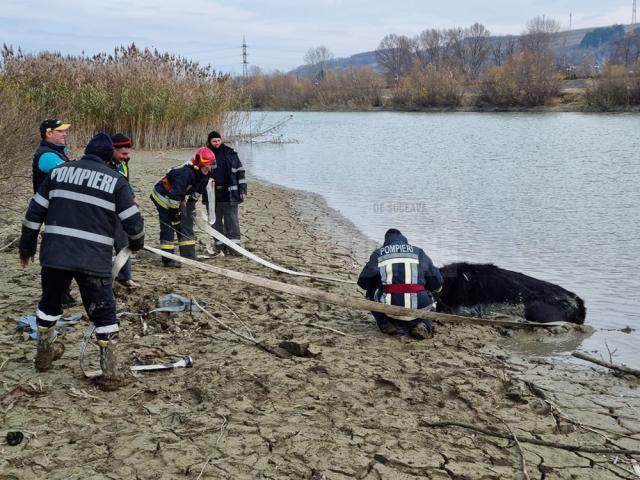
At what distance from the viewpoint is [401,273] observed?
21.3ft

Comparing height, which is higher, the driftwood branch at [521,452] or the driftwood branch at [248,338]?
the driftwood branch at [248,338]

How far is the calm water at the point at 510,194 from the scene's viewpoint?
32.6 ft

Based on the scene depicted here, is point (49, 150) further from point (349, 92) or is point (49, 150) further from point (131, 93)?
point (349, 92)

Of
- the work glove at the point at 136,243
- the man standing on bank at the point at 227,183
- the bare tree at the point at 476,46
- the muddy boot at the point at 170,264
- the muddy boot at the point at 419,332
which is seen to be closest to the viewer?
the work glove at the point at 136,243

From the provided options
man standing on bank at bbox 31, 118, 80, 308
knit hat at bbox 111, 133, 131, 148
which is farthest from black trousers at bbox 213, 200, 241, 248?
man standing on bank at bbox 31, 118, 80, 308

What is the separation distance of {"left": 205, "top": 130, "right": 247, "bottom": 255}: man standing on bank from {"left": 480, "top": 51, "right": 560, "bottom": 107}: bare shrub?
44.9m

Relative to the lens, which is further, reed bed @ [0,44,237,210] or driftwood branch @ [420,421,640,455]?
reed bed @ [0,44,237,210]

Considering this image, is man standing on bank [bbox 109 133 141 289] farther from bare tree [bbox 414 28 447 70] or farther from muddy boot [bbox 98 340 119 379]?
bare tree [bbox 414 28 447 70]

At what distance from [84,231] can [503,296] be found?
459 centimetres

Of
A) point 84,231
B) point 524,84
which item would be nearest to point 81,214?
point 84,231

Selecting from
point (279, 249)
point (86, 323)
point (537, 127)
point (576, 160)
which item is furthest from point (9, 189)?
point (537, 127)

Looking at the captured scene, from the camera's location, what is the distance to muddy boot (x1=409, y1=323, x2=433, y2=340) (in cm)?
639

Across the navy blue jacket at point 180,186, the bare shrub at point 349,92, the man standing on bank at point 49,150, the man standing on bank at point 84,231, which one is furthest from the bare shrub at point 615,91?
the man standing on bank at point 84,231

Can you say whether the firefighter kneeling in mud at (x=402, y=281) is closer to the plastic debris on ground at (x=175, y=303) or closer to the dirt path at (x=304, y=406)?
the dirt path at (x=304, y=406)
